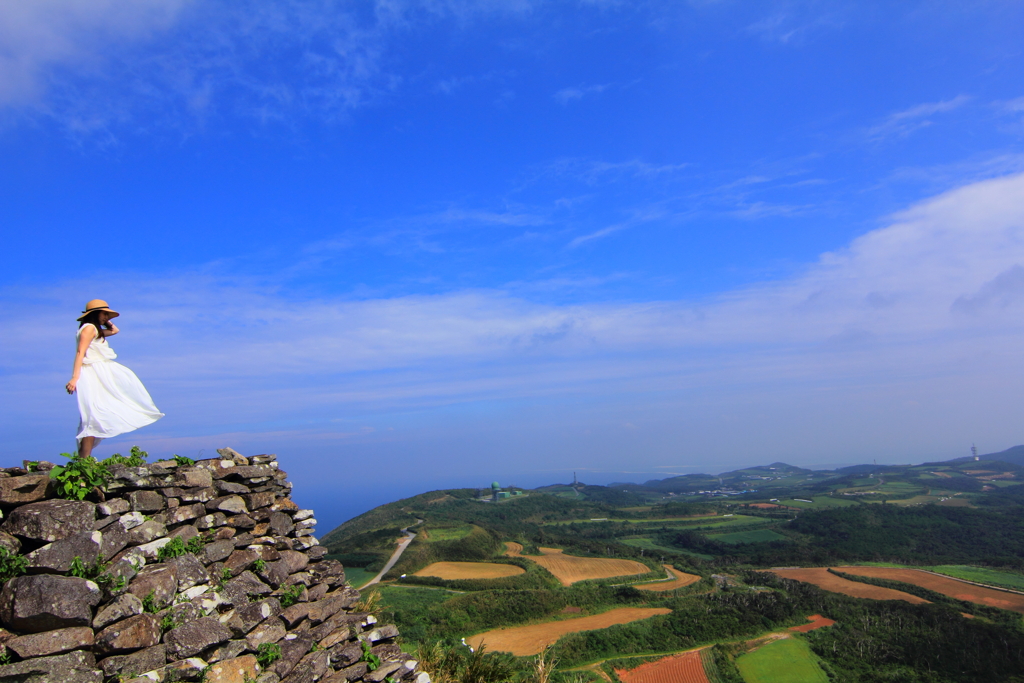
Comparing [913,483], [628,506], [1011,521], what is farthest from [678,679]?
[913,483]

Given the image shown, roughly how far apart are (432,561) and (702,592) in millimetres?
28536

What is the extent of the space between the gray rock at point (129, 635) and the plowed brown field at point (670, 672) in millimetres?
32746

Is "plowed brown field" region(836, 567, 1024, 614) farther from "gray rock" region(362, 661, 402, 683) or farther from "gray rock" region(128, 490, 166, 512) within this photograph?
"gray rock" region(128, 490, 166, 512)

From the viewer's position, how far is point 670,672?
3422 cm

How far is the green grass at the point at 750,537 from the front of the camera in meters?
91.1

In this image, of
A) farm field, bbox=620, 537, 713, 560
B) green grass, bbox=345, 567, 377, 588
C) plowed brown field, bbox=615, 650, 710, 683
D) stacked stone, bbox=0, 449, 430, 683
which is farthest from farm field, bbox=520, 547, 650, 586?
stacked stone, bbox=0, 449, 430, 683

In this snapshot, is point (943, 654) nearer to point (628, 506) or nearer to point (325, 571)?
point (325, 571)

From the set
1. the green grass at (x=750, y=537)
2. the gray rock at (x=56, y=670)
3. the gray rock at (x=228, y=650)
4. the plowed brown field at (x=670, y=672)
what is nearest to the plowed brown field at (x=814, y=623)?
the plowed brown field at (x=670, y=672)

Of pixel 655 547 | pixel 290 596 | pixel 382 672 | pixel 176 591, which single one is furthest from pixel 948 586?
pixel 176 591

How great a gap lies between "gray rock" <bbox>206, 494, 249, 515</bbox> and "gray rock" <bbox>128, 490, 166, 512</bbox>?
949mm

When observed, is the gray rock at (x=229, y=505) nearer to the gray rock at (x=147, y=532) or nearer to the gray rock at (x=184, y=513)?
the gray rock at (x=184, y=513)

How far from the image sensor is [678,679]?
109 feet

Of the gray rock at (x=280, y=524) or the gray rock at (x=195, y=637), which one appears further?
the gray rock at (x=280, y=524)

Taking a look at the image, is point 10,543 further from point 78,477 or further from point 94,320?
point 94,320
